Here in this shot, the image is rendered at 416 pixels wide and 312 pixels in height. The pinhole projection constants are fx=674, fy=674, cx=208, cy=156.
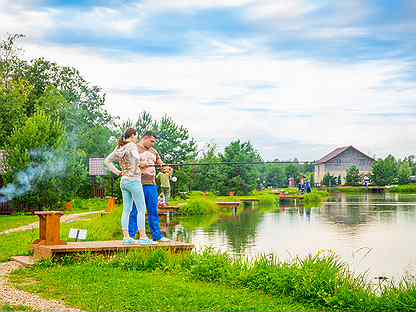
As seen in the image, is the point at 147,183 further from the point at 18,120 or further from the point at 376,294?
the point at 18,120

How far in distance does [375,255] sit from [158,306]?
7.02 m

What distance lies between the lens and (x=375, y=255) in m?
12.4

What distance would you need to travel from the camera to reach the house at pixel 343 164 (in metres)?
68.6

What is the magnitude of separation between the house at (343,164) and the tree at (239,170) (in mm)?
24306

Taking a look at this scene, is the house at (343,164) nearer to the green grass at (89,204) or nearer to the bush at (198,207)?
the green grass at (89,204)

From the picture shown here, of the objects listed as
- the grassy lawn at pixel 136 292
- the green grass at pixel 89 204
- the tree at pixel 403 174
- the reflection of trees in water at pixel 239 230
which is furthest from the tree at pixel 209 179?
the grassy lawn at pixel 136 292

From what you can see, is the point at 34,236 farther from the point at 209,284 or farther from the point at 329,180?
the point at 329,180

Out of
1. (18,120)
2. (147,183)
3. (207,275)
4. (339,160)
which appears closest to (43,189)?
(18,120)

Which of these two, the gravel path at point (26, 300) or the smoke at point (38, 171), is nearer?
the gravel path at point (26, 300)

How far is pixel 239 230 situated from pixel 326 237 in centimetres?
310

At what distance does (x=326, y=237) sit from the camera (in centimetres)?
1612

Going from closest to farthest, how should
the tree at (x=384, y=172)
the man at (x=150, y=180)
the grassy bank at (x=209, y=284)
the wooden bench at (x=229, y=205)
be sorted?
the grassy bank at (x=209, y=284) < the man at (x=150, y=180) < the wooden bench at (x=229, y=205) < the tree at (x=384, y=172)

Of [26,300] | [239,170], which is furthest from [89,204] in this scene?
[26,300]

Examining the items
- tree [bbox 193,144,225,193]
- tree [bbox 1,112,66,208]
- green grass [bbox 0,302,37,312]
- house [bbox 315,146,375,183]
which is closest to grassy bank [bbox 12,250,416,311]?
green grass [bbox 0,302,37,312]
